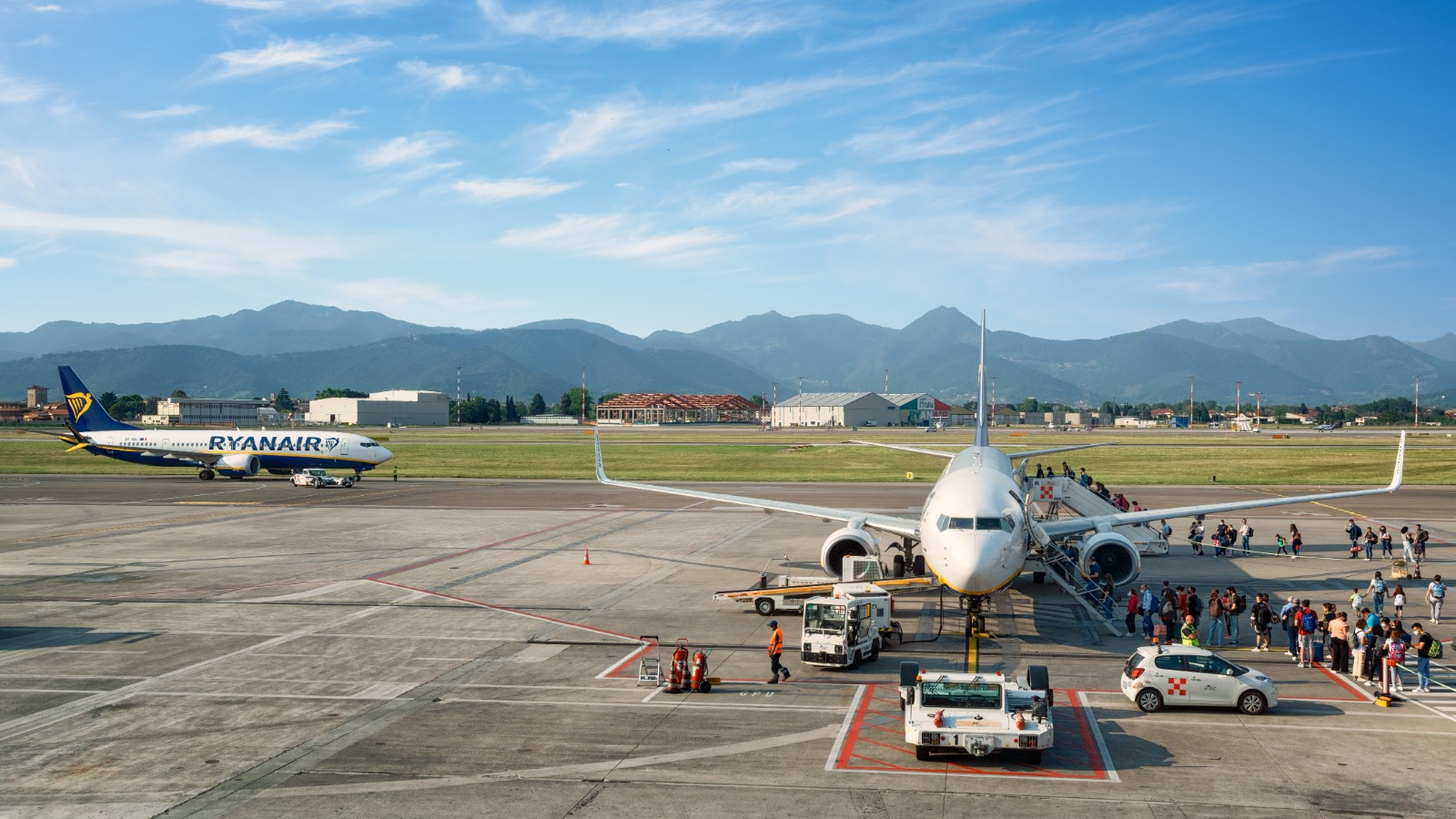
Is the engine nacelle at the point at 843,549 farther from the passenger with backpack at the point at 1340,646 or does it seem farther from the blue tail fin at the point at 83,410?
the blue tail fin at the point at 83,410

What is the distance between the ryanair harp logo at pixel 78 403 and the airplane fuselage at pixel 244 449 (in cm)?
246

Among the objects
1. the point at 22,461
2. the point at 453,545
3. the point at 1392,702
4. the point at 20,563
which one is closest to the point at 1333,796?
the point at 1392,702

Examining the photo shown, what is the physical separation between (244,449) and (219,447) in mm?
2283

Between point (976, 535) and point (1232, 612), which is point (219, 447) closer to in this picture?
point (976, 535)

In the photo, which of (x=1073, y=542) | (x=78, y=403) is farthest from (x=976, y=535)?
(x=78, y=403)

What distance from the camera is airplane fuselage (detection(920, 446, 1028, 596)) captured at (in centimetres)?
2606

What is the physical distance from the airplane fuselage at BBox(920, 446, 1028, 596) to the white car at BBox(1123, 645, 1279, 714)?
459cm

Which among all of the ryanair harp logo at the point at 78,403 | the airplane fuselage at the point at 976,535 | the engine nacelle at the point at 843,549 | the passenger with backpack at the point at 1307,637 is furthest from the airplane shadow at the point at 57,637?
the ryanair harp logo at the point at 78,403

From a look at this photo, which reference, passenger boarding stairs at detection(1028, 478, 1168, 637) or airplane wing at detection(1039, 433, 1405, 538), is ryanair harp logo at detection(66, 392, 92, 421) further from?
airplane wing at detection(1039, 433, 1405, 538)

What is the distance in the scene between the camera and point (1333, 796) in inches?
664

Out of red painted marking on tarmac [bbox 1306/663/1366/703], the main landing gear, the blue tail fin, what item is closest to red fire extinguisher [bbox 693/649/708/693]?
the main landing gear

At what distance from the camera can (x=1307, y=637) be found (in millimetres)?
26781

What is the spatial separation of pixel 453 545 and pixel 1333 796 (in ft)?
136

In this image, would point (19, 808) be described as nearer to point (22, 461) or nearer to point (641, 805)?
point (641, 805)
